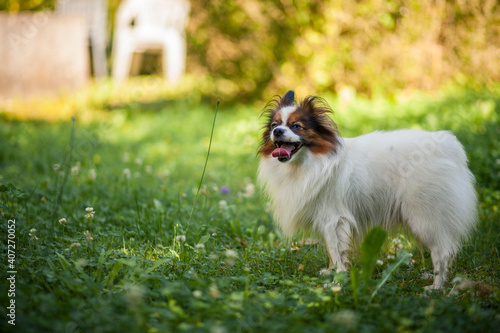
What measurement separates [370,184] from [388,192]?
0.14 meters

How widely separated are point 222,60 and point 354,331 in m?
7.94

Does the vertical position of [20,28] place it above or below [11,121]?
above

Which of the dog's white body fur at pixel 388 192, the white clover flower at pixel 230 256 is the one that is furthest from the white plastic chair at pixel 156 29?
the white clover flower at pixel 230 256

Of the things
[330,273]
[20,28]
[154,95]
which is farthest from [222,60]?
[330,273]

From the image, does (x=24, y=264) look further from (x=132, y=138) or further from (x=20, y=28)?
(x=20, y=28)

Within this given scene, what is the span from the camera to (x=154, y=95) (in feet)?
32.3

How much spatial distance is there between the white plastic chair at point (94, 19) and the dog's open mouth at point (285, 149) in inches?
413

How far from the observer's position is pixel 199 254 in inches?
115

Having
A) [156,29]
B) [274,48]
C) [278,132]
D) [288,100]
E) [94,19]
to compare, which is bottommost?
[278,132]

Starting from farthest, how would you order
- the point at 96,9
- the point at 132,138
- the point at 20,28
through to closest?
the point at 96,9 < the point at 20,28 < the point at 132,138

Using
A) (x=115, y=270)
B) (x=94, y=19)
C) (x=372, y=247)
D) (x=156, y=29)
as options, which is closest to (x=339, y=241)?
(x=372, y=247)

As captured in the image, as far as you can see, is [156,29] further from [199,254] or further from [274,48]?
[199,254]

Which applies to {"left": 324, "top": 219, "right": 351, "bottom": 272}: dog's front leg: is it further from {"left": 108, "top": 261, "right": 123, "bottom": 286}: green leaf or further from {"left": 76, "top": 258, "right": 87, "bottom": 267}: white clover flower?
{"left": 76, "top": 258, "right": 87, "bottom": 267}: white clover flower

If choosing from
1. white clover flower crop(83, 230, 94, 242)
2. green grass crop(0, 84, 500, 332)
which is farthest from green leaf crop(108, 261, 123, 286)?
white clover flower crop(83, 230, 94, 242)
